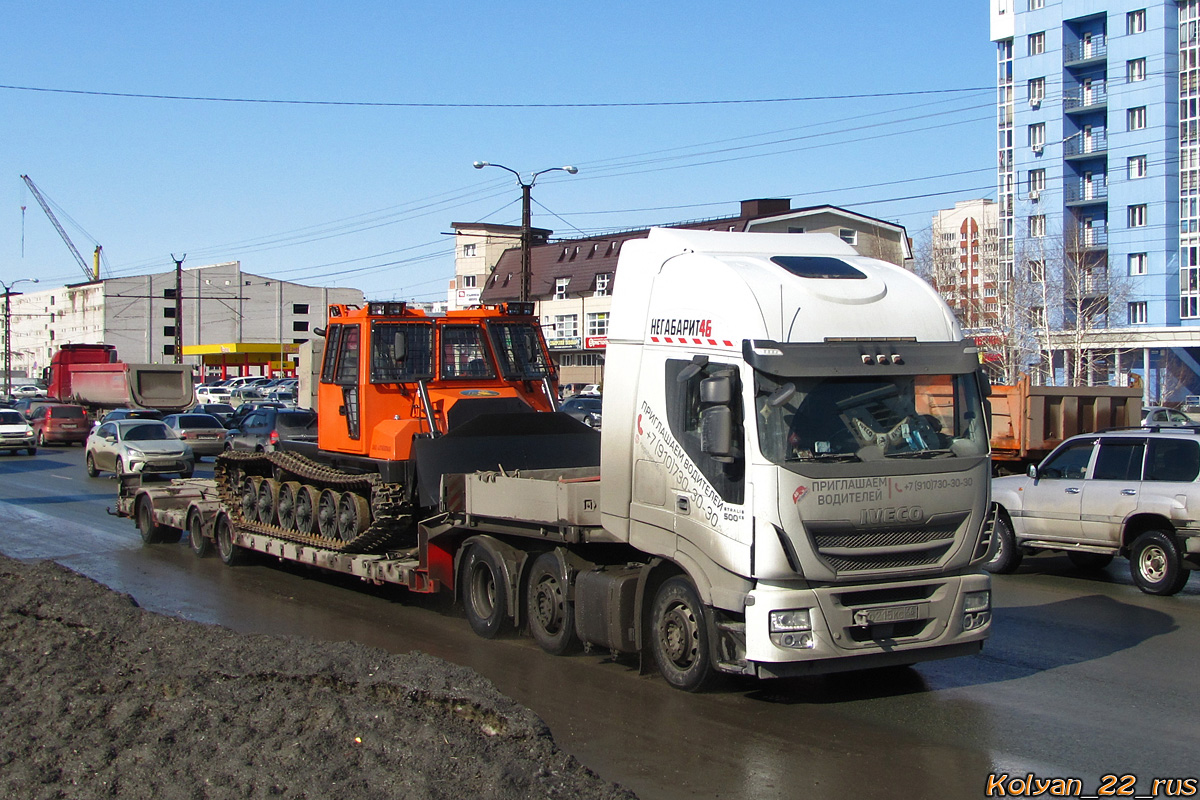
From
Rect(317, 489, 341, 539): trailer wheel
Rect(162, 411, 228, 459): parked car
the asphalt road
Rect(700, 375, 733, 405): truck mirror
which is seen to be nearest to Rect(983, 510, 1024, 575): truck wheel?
the asphalt road

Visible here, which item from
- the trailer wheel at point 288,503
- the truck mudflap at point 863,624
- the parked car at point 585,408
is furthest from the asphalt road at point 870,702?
the parked car at point 585,408

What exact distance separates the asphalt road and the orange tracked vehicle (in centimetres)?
102

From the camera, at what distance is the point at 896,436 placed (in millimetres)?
7781

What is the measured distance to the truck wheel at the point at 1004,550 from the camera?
14.5 meters

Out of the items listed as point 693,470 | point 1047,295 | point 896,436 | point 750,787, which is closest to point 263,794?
point 750,787

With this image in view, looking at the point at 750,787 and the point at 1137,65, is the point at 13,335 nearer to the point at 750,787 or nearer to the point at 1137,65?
the point at 1137,65

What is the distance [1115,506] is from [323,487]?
918 centimetres

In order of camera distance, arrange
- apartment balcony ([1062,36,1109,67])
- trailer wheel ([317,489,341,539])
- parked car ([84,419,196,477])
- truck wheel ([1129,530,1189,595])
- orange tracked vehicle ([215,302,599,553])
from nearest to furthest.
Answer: orange tracked vehicle ([215,302,599,553]) < truck wheel ([1129,530,1189,595]) < trailer wheel ([317,489,341,539]) < parked car ([84,419,196,477]) < apartment balcony ([1062,36,1109,67])

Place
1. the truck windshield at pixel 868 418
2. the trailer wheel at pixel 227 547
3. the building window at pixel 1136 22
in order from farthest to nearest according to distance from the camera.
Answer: the building window at pixel 1136 22 < the trailer wheel at pixel 227 547 < the truck windshield at pixel 868 418

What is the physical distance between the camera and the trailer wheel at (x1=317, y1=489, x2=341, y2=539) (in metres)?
12.7

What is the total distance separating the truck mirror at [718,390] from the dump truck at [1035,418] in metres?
13.4

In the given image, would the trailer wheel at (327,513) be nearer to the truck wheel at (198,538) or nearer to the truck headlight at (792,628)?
the truck wheel at (198,538)

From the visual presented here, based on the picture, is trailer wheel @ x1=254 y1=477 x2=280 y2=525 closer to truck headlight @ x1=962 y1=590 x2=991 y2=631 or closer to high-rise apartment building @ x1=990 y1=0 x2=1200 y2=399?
truck headlight @ x1=962 y1=590 x2=991 y2=631

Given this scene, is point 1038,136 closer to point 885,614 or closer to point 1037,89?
point 1037,89
